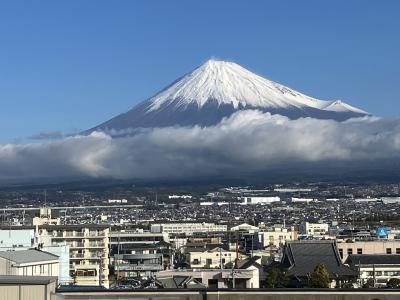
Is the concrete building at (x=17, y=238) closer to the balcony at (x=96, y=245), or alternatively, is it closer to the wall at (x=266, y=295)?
the balcony at (x=96, y=245)

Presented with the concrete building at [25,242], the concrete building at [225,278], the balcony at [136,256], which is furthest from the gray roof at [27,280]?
the balcony at [136,256]

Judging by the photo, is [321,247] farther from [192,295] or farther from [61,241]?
[192,295]

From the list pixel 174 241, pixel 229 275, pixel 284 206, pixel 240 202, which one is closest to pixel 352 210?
Answer: pixel 284 206

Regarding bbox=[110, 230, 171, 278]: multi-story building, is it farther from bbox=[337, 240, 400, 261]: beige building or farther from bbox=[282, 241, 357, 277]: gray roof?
bbox=[337, 240, 400, 261]: beige building

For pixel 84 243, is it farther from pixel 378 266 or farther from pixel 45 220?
pixel 45 220

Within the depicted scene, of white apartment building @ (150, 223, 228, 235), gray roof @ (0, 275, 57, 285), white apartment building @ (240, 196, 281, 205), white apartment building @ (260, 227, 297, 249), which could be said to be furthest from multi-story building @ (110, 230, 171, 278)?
white apartment building @ (240, 196, 281, 205)

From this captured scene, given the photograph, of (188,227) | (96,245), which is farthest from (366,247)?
(188,227)
